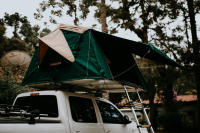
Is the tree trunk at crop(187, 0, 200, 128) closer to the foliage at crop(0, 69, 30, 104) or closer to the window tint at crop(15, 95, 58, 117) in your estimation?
the foliage at crop(0, 69, 30, 104)

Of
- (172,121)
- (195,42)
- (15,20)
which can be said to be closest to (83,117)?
(195,42)

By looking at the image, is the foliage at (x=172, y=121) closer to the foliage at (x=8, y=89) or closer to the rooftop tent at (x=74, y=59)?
the foliage at (x=8, y=89)

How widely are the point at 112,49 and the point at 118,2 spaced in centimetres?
1002

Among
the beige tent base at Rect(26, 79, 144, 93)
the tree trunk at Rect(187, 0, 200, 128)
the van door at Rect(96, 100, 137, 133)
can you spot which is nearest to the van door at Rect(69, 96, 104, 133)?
the van door at Rect(96, 100, 137, 133)

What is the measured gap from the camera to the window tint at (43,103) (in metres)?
4.04

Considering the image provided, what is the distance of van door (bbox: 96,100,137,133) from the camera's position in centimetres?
488

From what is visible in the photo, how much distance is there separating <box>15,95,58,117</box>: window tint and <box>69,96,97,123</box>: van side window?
1.14ft

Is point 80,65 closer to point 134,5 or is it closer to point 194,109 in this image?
point 134,5

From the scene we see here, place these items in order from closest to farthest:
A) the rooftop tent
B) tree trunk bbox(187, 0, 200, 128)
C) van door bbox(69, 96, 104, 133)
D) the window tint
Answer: van door bbox(69, 96, 104, 133) → the window tint → the rooftop tent → tree trunk bbox(187, 0, 200, 128)

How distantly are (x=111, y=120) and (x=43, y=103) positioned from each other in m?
1.83

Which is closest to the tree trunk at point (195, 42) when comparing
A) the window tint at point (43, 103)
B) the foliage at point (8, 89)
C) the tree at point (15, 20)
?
the foliage at point (8, 89)

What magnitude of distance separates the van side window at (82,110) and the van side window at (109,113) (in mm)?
364

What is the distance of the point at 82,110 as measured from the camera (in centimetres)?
440

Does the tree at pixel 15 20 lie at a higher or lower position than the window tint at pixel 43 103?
higher
